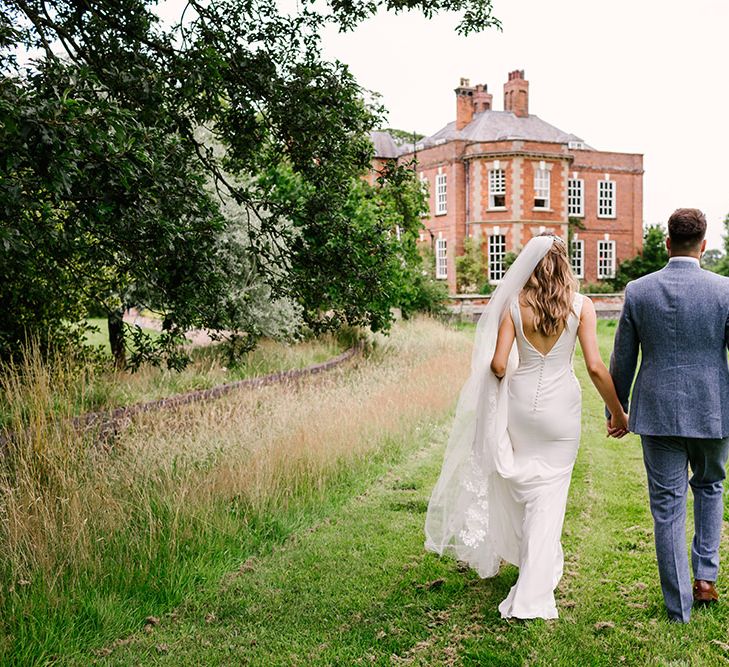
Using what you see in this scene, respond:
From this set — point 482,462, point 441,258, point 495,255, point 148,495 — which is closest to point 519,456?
point 482,462

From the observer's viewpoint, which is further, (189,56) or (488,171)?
(488,171)

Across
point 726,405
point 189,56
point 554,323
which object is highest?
point 189,56

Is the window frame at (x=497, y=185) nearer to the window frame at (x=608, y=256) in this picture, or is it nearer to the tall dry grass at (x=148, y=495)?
the window frame at (x=608, y=256)

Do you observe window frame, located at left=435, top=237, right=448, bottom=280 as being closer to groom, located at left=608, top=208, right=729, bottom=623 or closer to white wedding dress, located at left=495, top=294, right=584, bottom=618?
white wedding dress, located at left=495, top=294, right=584, bottom=618

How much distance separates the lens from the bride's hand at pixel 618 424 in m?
4.69

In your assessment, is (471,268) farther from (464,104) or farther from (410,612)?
(410,612)

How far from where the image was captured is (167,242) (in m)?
5.58

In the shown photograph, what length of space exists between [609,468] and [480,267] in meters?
33.3

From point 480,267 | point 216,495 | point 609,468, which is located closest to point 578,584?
point 216,495

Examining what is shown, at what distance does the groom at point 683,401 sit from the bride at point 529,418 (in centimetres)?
32

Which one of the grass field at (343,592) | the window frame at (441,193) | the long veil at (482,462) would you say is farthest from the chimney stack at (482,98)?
the long veil at (482,462)

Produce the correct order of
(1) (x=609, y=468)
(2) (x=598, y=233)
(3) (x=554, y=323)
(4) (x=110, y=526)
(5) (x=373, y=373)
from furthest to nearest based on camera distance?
1. (2) (x=598, y=233)
2. (5) (x=373, y=373)
3. (1) (x=609, y=468)
4. (4) (x=110, y=526)
5. (3) (x=554, y=323)

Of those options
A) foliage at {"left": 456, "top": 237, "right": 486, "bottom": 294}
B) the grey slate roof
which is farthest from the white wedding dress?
the grey slate roof

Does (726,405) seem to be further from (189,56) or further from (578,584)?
(189,56)
